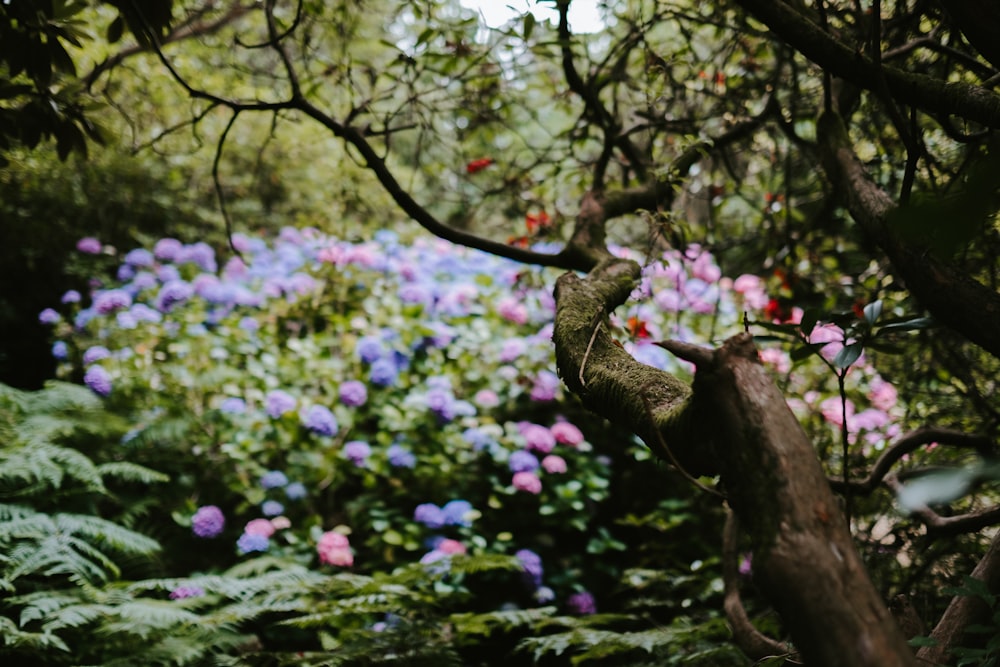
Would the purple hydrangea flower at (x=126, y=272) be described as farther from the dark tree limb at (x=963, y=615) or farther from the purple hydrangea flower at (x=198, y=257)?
the dark tree limb at (x=963, y=615)

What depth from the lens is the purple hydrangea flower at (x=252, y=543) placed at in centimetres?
296

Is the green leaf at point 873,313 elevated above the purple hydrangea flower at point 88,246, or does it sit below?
below

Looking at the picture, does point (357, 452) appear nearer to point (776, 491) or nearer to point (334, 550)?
point (334, 550)

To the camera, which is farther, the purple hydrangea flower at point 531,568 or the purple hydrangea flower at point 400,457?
the purple hydrangea flower at point 400,457

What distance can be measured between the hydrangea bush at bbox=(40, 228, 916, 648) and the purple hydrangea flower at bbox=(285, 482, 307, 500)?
0.05 feet

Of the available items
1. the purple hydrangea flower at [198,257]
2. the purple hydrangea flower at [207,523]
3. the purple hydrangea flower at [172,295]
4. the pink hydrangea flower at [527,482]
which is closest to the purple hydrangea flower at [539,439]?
the pink hydrangea flower at [527,482]

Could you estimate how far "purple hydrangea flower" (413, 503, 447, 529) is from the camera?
3.09 meters

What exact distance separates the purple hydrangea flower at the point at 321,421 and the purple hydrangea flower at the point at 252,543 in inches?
22.4

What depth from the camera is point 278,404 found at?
3395mm

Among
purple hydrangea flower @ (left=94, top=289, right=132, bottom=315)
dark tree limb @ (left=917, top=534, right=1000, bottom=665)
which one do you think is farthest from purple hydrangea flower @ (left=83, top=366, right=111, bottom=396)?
dark tree limb @ (left=917, top=534, right=1000, bottom=665)

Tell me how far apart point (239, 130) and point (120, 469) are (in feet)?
14.7

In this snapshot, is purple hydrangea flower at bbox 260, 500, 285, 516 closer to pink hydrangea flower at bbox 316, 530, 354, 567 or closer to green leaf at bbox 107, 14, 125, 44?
pink hydrangea flower at bbox 316, 530, 354, 567

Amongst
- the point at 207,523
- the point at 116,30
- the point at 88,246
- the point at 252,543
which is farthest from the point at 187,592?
the point at 88,246

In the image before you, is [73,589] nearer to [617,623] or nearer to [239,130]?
[617,623]
